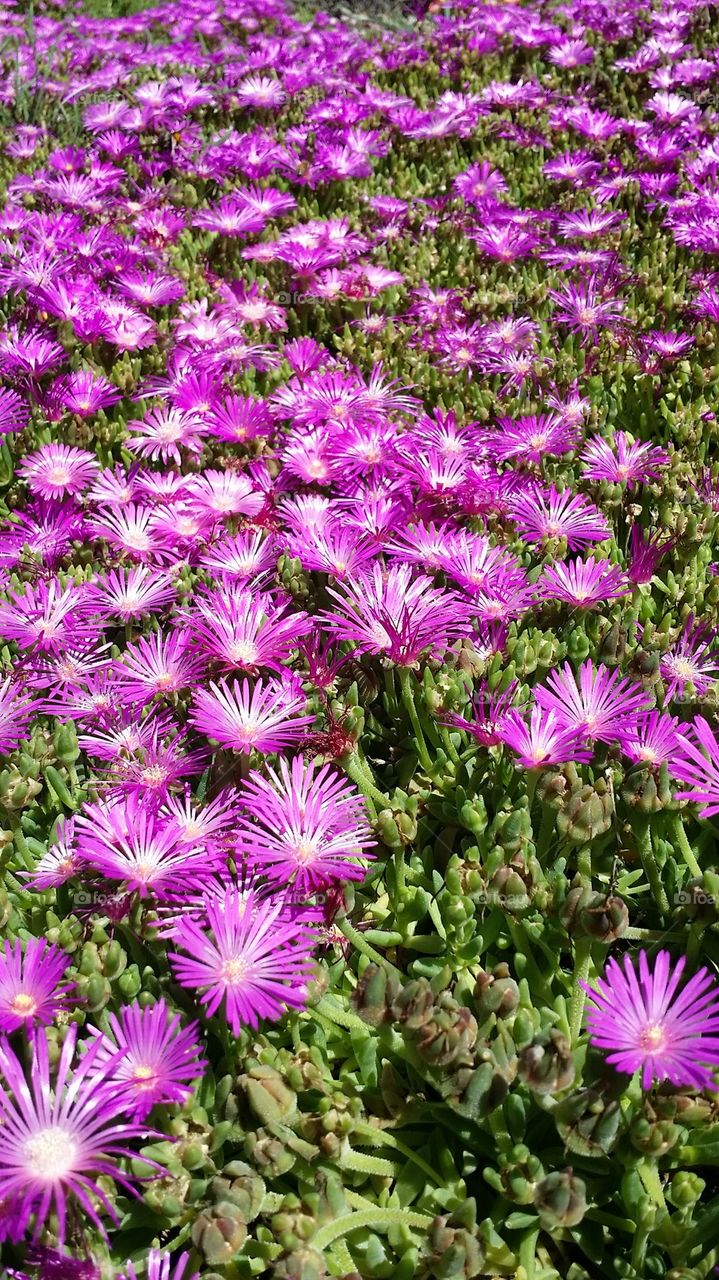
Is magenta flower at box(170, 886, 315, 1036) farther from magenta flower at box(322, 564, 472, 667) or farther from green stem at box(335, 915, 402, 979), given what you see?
magenta flower at box(322, 564, 472, 667)

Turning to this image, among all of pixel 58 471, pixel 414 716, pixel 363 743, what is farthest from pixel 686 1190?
pixel 58 471

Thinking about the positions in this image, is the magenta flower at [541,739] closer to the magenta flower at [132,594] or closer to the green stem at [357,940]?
the green stem at [357,940]

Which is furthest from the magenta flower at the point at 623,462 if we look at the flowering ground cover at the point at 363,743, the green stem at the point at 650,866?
the green stem at the point at 650,866

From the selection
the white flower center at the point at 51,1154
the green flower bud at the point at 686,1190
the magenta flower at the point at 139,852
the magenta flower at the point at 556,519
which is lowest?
the white flower center at the point at 51,1154

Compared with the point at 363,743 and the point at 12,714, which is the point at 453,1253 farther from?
the point at 12,714

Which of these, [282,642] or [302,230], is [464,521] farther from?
[302,230]

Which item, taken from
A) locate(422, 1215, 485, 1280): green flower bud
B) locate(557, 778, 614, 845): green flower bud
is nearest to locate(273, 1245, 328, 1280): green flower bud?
locate(422, 1215, 485, 1280): green flower bud

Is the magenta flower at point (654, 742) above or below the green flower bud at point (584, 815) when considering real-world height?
above
